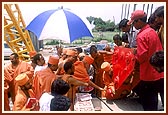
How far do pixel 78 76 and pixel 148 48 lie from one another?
3.16 ft

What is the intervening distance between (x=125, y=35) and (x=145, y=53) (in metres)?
0.98

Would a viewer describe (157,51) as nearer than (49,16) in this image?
Yes

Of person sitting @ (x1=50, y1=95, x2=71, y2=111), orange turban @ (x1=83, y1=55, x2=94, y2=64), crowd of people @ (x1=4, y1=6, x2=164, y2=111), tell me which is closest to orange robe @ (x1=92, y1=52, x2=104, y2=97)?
orange turban @ (x1=83, y1=55, x2=94, y2=64)

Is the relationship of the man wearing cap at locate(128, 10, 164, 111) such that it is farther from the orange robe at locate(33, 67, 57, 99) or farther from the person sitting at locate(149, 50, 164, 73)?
the orange robe at locate(33, 67, 57, 99)

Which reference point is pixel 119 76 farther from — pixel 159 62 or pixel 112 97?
pixel 159 62

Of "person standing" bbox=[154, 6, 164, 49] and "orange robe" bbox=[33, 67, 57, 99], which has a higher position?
"person standing" bbox=[154, 6, 164, 49]

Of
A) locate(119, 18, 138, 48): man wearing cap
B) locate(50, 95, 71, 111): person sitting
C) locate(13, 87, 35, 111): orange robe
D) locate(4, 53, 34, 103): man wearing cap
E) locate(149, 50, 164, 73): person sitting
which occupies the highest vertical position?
locate(119, 18, 138, 48): man wearing cap

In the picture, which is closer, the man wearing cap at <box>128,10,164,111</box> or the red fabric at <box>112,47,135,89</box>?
the man wearing cap at <box>128,10,164,111</box>

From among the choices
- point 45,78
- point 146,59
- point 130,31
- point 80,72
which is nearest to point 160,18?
point 146,59

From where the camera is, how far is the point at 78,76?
396 cm

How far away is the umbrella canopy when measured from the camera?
4.72 meters

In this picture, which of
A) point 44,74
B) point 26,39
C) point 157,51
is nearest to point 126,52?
point 157,51

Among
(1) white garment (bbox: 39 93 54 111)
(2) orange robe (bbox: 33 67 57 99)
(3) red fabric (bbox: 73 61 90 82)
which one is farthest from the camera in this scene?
(3) red fabric (bbox: 73 61 90 82)

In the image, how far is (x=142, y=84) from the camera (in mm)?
3643
